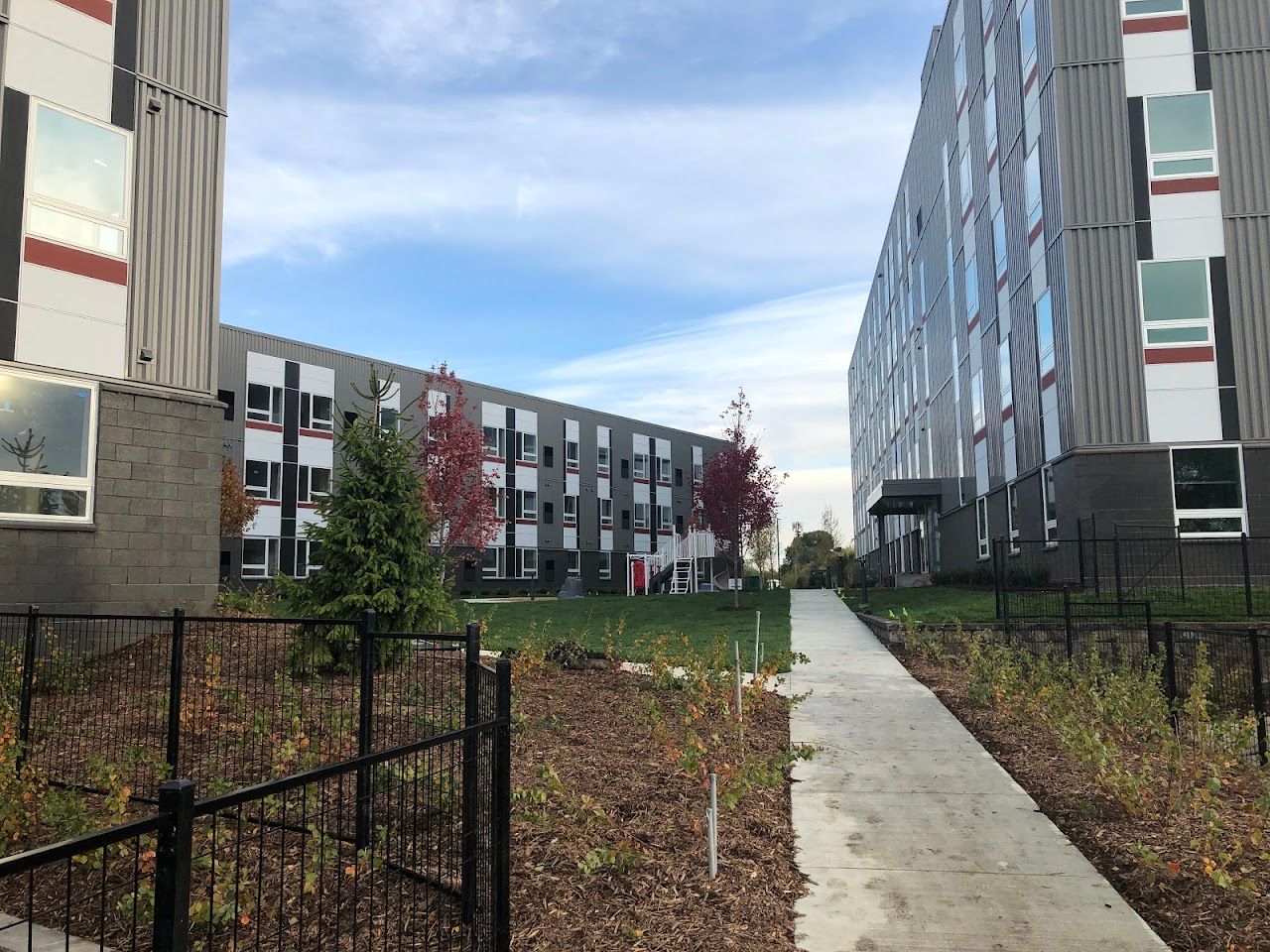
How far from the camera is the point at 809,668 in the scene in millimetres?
12961

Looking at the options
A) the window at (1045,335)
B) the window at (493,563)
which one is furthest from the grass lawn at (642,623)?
the window at (493,563)

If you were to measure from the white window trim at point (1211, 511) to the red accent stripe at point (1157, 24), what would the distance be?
9.17m

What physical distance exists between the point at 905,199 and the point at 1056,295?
2495 cm

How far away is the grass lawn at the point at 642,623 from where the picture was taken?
1456 cm

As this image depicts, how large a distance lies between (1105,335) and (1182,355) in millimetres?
1548

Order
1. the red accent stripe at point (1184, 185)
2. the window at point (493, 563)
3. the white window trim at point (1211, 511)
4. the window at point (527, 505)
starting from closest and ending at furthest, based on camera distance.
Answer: the white window trim at point (1211, 511) → the red accent stripe at point (1184, 185) → the window at point (493, 563) → the window at point (527, 505)

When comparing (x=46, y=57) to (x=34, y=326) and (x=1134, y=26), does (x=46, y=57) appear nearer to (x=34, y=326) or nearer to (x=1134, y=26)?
(x=34, y=326)

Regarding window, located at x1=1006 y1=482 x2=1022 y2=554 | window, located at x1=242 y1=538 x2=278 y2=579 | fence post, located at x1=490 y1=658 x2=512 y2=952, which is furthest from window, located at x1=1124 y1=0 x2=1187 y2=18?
window, located at x1=242 y1=538 x2=278 y2=579

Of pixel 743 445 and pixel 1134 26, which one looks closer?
pixel 1134 26

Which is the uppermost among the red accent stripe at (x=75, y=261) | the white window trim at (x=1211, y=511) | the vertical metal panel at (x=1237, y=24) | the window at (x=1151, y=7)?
the window at (x=1151, y=7)

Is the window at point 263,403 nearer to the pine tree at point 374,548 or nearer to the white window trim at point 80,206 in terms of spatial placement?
the white window trim at point 80,206

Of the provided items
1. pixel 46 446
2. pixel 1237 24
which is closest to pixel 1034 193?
pixel 1237 24

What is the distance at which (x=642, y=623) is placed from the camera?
797 inches

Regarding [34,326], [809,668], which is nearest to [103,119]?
[34,326]
